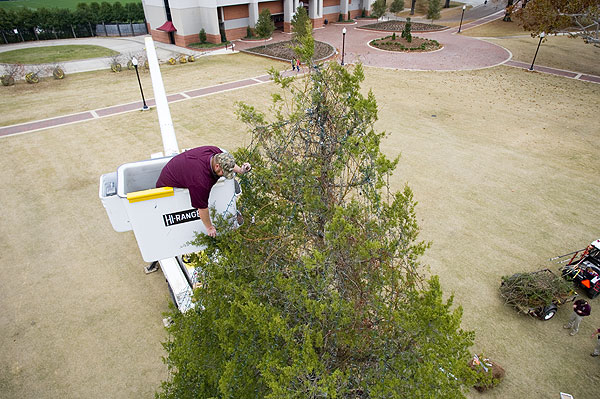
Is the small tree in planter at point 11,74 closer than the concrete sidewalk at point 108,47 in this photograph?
Yes

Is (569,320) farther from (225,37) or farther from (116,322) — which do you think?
(225,37)

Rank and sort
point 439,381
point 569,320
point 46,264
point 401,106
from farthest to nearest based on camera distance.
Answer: point 401,106, point 46,264, point 569,320, point 439,381

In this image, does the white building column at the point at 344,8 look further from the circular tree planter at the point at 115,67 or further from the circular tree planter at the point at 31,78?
the circular tree planter at the point at 31,78

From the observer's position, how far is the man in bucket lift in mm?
3945

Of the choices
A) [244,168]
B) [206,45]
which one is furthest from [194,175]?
[206,45]

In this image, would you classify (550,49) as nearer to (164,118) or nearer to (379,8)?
(379,8)

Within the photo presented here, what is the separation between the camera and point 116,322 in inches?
327

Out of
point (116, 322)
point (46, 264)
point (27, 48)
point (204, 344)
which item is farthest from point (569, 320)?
point (27, 48)

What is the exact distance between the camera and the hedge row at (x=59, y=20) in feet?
128

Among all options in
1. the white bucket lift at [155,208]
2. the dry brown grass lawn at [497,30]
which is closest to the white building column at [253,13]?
the dry brown grass lawn at [497,30]

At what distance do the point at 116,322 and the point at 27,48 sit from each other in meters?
41.6

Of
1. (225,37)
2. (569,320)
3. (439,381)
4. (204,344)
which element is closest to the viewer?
(439,381)

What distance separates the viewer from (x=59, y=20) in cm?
4125

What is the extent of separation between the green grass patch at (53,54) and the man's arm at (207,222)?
35.8 m
